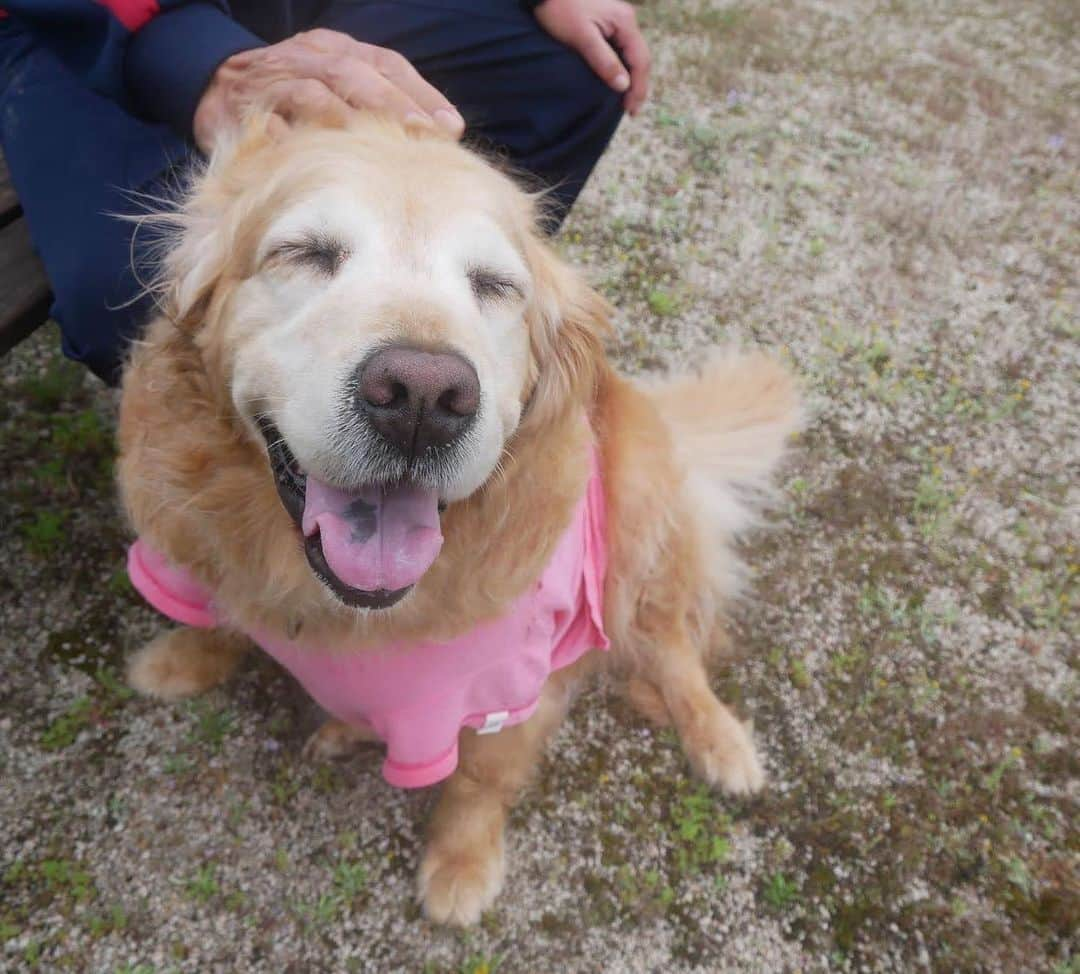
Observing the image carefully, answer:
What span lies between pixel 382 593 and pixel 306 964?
45.2 inches

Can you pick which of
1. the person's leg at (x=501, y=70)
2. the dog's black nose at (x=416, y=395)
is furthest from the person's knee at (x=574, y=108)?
the dog's black nose at (x=416, y=395)

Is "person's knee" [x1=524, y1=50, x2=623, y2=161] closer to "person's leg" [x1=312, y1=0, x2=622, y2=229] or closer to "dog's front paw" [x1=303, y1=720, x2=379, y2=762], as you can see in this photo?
"person's leg" [x1=312, y1=0, x2=622, y2=229]

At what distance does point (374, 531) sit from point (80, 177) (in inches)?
49.6

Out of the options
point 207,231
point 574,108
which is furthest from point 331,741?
point 574,108

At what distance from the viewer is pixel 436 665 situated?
1.63 meters

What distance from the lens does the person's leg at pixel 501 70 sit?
2221mm

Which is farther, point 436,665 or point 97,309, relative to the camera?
point 97,309

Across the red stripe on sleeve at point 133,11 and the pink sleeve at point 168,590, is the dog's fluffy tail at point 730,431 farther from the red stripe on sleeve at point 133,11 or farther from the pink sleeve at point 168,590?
the red stripe on sleeve at point 133,11

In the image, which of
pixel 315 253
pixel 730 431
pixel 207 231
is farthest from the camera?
pixel 730 431

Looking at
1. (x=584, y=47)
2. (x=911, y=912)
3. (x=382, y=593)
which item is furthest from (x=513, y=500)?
(x=911, y=912)

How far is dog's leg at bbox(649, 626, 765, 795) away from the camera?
2.28 meters

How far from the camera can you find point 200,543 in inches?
61.1

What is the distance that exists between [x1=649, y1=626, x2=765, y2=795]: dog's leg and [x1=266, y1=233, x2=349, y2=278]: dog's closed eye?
1514 millimetres

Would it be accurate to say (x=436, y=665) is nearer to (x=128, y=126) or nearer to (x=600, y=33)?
(x=128, y=126)
